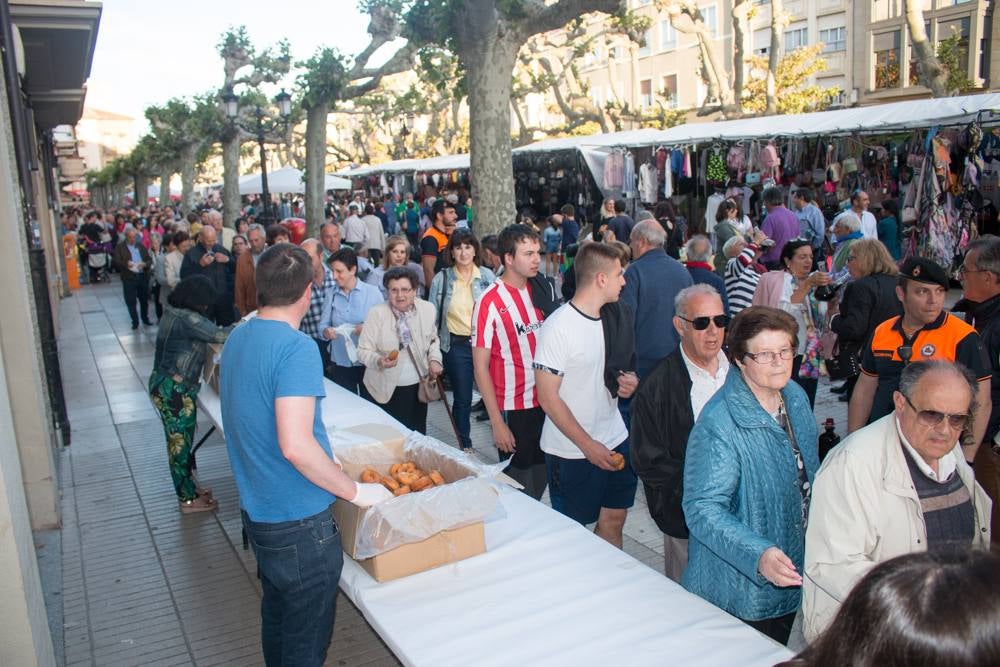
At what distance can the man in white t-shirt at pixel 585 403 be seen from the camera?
155 inches

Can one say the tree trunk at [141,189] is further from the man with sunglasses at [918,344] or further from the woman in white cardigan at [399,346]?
the man with sunglasses at [918,344]

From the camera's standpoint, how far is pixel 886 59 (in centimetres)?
3500

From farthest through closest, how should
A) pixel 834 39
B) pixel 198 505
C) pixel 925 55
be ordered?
pixel 834 39 < pixel 925 55 < pixel 198 505

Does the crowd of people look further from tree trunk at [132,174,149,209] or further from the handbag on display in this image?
tree trunk at [132,174,149,209]

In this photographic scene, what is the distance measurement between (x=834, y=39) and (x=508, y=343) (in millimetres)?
38410

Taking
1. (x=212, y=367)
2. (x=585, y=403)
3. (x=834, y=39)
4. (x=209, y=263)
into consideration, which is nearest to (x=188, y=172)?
(x=834, y=39)

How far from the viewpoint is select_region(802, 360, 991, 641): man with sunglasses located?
242cm

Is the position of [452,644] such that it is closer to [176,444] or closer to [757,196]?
[176,444]

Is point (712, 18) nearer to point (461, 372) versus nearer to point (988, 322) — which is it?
point (461, 372)

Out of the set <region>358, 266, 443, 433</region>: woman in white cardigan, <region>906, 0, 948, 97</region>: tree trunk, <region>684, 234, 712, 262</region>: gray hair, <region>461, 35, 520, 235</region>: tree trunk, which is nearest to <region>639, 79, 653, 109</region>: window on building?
<region>906, 0, 948, 97</region>: tree trunk

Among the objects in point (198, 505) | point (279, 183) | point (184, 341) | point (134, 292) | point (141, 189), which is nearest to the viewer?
point (184, 341)

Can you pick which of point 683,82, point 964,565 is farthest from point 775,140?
point 683,82

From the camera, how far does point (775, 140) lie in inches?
541

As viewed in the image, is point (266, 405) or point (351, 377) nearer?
point (266, 405)
